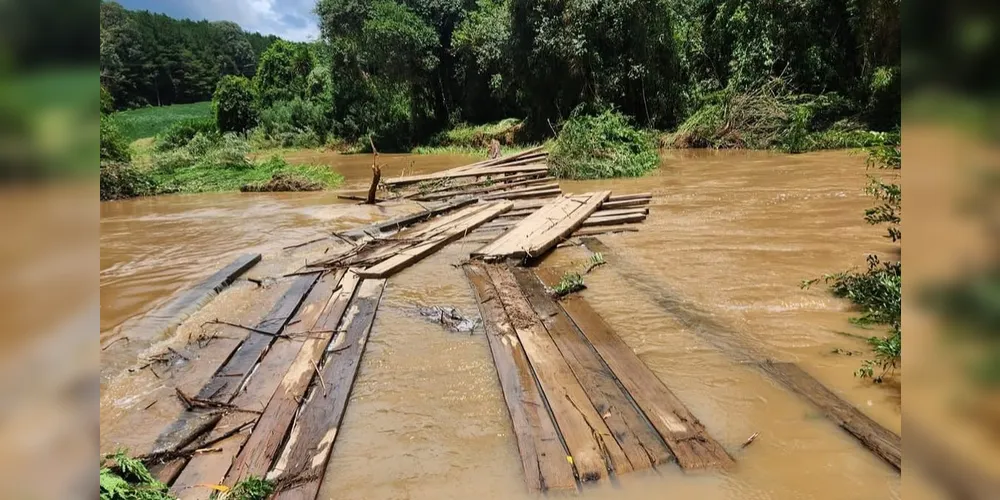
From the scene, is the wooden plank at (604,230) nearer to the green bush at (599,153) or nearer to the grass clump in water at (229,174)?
the green bush at (599,153)

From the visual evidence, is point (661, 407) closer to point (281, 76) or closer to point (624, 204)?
point (624, 204)

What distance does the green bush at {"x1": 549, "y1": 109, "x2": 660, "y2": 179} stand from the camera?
14031 mm

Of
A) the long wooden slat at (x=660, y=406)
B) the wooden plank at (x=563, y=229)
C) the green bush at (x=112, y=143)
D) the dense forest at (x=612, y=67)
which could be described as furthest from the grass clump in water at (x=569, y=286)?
the green bush at (x=112, y=143)

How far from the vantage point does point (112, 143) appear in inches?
573

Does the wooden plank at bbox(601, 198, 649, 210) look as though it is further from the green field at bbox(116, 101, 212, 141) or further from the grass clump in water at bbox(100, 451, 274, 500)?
the green field at bbox(116, 101, 212, 141)

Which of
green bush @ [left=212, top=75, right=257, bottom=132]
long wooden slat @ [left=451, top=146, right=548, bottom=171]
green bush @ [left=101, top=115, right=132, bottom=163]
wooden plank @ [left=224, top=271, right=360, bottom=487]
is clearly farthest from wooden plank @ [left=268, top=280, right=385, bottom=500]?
green bush @ [left=212, top=75, right=257, bottom=132]

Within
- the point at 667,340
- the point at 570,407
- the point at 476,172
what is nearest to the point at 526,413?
the point at 570,407

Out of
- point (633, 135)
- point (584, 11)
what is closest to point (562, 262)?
point (633, 135)

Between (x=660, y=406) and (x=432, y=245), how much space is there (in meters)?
4.83

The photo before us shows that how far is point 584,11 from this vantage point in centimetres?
2009

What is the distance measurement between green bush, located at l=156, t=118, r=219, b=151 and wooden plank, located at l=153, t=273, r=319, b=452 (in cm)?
2554

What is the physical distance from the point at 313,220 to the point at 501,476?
8459mm

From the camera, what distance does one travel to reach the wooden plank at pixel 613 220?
29.1 ft

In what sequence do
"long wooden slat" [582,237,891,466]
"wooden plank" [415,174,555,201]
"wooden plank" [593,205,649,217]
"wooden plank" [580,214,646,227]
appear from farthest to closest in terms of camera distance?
1. "wooden plank" [415,174,555,201]
2. "wooden plank" [593,205,649,217]
3. "wooden plank" [580,214,646,227]
4. "long wooden slat" [582,237,891,466]
